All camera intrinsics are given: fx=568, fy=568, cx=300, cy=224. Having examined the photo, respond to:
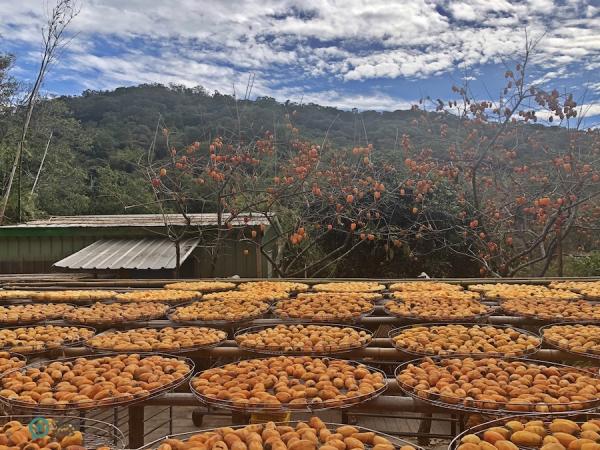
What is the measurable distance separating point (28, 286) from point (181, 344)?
3.43m

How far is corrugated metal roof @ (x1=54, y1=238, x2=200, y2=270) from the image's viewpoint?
8062 mm

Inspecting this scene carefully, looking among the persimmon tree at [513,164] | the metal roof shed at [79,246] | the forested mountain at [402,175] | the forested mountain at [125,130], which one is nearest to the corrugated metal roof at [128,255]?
the metal roof shed at [79,246]

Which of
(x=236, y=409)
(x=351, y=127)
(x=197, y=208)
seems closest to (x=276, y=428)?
(x=236, y=409)

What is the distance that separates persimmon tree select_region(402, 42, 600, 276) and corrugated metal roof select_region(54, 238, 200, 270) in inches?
145

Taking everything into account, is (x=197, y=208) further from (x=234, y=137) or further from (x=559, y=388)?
(x=559, y=388)

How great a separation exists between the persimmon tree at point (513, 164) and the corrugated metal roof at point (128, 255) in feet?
12.1

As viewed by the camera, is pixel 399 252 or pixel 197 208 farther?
pixel 197 208

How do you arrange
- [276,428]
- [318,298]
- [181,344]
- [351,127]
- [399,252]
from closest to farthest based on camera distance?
[276,428] < [181,344] < [318,298] < [399,252] < [351,127]

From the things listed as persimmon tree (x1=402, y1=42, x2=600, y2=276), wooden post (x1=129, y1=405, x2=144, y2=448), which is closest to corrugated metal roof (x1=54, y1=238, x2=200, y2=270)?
persimmon tree (x1=402, y1=42, x2=600, y2=276)

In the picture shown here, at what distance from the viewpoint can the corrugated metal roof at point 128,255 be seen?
806 cm

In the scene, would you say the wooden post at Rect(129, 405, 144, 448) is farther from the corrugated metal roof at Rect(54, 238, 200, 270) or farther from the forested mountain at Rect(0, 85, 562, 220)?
the forested mountain at Rect(0, 85, 562, 220)

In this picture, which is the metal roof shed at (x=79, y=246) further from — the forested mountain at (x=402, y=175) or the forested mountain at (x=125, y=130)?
the forested mountain at (x=125, y=130)

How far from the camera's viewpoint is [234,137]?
375 inches

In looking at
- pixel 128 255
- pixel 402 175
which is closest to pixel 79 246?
pixel 128 255
